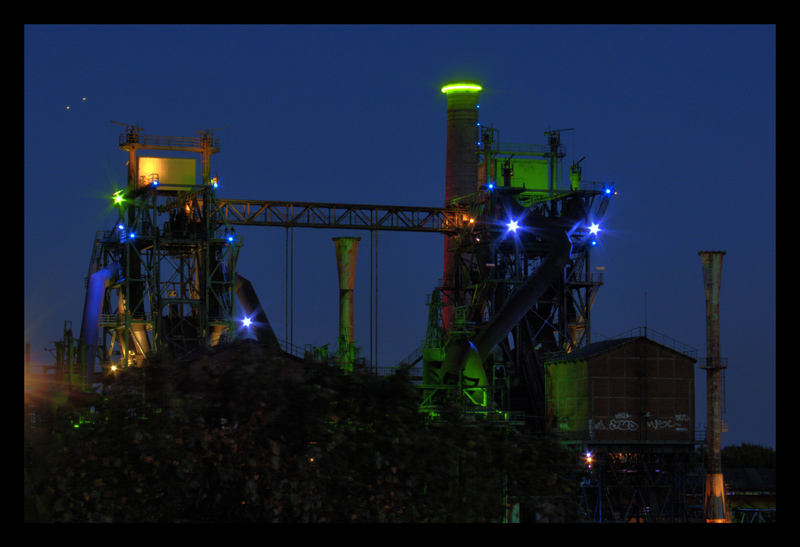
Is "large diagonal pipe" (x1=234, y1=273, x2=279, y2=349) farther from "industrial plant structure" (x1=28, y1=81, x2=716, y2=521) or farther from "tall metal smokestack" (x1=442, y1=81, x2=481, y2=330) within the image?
"tall metal smokestack" (x1=442, y1=81, x2=481, y2=330)

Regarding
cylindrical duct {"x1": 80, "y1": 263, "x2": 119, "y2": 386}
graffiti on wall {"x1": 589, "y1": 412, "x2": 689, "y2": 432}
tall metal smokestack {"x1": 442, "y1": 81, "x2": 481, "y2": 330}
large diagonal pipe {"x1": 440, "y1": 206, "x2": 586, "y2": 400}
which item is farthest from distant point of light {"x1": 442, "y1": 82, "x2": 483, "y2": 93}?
graffiti on wall {"x1": 589, "y1": 412, "x2": 689, "y2": 432}

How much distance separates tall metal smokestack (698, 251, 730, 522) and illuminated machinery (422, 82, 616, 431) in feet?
25.2

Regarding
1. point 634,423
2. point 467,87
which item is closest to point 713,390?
point 634,423

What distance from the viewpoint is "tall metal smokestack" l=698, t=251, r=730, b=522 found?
50781mm

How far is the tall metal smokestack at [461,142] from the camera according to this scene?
240ft

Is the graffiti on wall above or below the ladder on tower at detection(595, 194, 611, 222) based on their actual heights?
below

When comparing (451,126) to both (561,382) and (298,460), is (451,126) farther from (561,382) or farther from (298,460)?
(298,460)

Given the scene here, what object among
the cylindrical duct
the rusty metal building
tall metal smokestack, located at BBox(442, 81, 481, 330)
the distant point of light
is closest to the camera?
the rusty metal building

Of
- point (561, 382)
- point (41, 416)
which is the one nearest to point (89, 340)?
point (41, 416)

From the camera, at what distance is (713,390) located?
5328cm

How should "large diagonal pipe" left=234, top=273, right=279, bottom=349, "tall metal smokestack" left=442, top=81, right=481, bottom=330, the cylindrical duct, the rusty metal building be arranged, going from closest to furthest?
the rusty metal building < the cylindrical duct < "large diagonal pipe" left=234, top=273, right=279, bottom=349 < "tall metal smokestack" left=442, top=81, right=481, bottom=330

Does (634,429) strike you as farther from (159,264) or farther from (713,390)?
(159,264)

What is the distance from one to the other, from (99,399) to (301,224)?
99.4 ft

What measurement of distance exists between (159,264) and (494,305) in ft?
61.9
